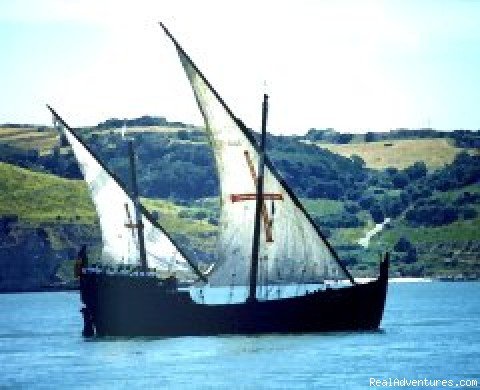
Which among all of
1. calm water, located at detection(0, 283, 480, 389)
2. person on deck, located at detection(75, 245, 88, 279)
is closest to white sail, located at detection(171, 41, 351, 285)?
calm water, located at detection(0, 283, 480, 389)

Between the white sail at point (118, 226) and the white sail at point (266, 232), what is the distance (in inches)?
226

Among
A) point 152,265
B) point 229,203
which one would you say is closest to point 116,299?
point 152,265

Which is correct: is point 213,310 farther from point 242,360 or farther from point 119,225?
point 242,360

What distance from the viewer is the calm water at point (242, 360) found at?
94.4 metres

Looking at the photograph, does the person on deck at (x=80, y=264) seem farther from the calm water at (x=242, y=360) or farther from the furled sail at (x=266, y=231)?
the furled sail at (x=266, y=231)

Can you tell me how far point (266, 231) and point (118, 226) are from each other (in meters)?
11.2

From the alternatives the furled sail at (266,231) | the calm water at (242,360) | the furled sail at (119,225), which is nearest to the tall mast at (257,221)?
the furled sail at (266,231)

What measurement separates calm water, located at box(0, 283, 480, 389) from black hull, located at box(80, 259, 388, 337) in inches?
45.0

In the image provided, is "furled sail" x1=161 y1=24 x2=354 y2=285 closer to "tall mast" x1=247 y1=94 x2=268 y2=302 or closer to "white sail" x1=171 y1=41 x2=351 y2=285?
"white sail" x1=171 y1=41 x2=351 y2=285

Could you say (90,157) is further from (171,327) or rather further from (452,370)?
(452,370)

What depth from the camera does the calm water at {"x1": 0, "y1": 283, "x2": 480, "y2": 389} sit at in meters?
94.4

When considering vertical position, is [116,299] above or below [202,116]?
below

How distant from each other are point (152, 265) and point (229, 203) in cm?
876

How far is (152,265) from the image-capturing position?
117 metres
